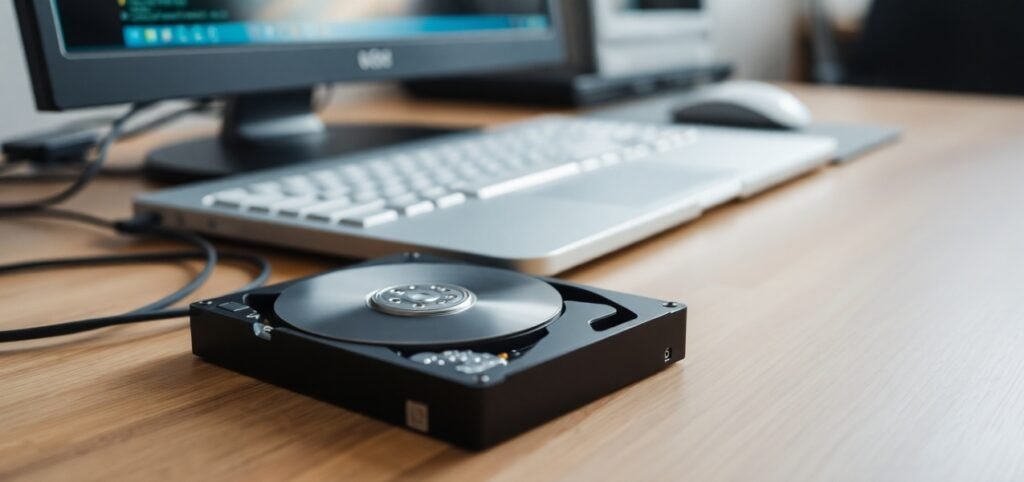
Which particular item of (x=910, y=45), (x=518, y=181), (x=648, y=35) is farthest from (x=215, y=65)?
(x=910, y=45)

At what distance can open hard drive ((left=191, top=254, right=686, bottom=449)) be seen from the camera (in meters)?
0.32

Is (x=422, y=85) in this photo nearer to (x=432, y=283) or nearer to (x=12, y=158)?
(x=12, y=158)

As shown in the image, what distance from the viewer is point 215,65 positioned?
2.29 feet

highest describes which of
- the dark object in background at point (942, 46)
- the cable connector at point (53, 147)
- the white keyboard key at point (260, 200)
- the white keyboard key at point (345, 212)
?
the cable connector at point (53, 147)

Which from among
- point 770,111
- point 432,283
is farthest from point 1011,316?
point 770,111

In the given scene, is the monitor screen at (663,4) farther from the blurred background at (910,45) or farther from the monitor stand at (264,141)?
the monitor stand at (264,141)

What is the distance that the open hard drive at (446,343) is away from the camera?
32cm

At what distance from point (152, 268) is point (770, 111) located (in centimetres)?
64

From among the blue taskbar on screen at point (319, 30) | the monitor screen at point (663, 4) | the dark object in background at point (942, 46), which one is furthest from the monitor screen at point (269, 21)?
the dark object in background at point (942, 46)

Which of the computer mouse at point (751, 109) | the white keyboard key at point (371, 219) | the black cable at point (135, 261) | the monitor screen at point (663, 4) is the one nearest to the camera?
the black cable at point (135, 261)

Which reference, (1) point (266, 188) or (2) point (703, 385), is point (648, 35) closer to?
(1) point (266, 188)

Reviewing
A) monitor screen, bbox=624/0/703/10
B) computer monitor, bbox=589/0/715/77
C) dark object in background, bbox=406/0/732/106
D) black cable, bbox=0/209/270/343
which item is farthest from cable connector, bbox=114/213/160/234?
monitor screen, bbox=624/0/703/10

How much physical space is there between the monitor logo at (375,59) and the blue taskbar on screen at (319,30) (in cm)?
1

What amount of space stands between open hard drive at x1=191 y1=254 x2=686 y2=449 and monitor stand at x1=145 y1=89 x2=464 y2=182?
342 millimetres
